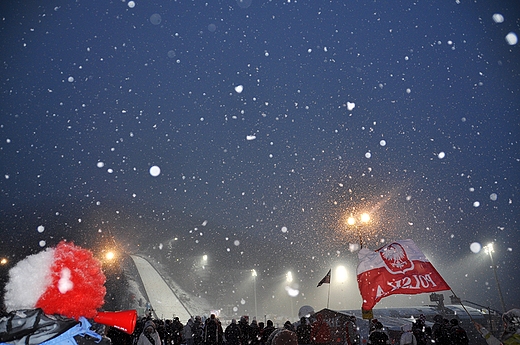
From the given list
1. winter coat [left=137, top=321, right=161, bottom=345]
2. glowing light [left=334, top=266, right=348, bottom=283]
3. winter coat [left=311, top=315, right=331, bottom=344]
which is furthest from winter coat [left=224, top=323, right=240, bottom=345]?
glowing light [left=334, top=266, right=348, bottom=283]

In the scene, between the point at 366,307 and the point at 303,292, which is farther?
the point at 303,292

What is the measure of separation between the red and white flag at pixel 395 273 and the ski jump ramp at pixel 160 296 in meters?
37.2

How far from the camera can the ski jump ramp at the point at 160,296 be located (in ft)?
154

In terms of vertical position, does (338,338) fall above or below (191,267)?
below

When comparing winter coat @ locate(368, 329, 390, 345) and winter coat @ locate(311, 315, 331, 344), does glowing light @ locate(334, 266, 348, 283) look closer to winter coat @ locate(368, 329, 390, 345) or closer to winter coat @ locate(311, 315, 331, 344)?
winter coat @ locate(311, 315, 331, 344)

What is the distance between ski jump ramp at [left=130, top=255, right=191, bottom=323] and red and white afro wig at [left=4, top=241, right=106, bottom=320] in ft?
130

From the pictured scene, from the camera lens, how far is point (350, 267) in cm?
7581

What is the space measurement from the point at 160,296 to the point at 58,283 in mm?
53897

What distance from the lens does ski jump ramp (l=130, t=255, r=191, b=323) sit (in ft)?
154

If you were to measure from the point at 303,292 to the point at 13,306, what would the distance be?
2922 inches

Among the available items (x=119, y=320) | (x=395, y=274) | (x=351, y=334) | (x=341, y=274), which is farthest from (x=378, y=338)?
(x=341, y=274)

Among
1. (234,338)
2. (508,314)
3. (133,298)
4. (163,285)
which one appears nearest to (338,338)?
(234,338)

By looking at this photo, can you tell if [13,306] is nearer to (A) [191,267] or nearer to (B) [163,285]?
(B) [163,285]

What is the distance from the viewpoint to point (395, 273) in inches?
355
